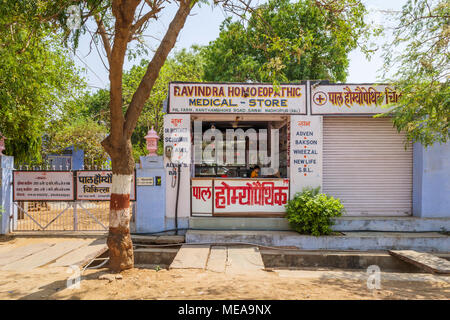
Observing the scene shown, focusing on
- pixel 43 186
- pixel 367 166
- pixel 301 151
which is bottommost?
pixel 43 186

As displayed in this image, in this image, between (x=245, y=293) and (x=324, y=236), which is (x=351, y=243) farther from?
(x=245, y=293)

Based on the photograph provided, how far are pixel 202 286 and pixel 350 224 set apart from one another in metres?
5.19

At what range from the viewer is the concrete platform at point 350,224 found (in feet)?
28.0

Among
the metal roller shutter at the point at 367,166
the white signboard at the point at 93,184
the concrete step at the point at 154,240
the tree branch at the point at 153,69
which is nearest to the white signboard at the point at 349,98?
the metal roller shutter at the point at 367,166

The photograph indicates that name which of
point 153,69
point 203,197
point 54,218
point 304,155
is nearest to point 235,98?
point 304,155

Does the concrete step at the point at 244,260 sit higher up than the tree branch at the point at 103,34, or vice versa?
the tree branch at the point at 103,34

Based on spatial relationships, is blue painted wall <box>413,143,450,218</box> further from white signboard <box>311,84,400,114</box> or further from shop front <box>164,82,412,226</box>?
white signboard <box>311,84,400,114</box>

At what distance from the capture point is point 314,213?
798cm

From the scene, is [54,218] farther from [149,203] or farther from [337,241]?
[337,241]

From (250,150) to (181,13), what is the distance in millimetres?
6385

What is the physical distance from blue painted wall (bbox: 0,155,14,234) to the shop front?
14.5 ft

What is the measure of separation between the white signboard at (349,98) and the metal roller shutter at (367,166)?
364 mm

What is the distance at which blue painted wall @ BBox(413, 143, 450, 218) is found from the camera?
8.68m

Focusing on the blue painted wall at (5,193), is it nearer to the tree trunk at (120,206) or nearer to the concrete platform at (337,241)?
the tree trunk at (120,206)
